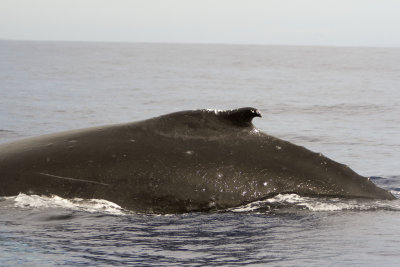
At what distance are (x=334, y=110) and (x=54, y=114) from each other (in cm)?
1044

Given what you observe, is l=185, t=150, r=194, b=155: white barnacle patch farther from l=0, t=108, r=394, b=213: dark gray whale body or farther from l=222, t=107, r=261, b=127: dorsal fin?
l=222, t=107, r=261, b=127: dorsal fin

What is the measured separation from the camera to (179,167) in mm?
7016

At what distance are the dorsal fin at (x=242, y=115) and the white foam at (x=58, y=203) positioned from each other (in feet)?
4.85

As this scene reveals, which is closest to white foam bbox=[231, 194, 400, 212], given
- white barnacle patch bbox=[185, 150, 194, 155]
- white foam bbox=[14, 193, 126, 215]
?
white barnacle patch bbox=[185, 150, 194, 155]

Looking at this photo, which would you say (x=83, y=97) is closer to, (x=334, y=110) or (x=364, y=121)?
(x=334, y=110)

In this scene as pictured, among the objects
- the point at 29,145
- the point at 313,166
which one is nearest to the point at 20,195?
the point at 29,145

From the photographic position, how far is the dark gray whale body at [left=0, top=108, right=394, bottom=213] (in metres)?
6.96

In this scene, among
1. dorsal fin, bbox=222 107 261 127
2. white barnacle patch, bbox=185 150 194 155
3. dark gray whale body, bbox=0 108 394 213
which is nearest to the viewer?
dark gray whale body, bbox=0 108 394 213

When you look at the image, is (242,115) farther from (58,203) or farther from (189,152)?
(58,203)

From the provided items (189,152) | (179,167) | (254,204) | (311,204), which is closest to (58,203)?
(179,167)

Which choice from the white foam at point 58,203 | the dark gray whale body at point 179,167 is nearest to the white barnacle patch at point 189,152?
the dark gray whale body at point 179,167

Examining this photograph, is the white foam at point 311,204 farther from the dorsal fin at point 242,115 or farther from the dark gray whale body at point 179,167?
the dorsal fin at point 242,115

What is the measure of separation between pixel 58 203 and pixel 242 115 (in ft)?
6.48

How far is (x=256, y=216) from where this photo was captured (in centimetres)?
713
